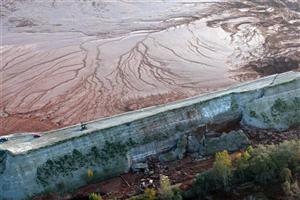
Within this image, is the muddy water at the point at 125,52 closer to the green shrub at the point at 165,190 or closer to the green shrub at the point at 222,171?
the green shrub at the point at 165,190

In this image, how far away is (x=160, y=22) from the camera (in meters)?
36.1

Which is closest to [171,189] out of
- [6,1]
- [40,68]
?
[40,68]

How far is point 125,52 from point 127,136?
34.4 ft

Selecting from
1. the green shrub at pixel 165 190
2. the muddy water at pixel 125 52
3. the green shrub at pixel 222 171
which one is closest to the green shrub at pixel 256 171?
the green shrub at pixel 222 171

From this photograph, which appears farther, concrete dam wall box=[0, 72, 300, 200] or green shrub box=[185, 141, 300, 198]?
concrete dam wall box=[0, 72, 300, 200]

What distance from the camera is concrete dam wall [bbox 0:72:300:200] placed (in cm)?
2066

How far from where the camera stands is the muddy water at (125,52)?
27.6 meters

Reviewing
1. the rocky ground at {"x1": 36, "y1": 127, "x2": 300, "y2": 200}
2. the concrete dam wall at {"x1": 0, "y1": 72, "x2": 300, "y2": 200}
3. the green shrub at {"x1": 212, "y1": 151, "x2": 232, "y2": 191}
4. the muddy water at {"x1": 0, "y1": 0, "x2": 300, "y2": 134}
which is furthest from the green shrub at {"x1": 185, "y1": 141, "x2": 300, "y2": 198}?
the muddy water at {"x1": 0, "y1": 0, "x2": 300, "y2": 134}

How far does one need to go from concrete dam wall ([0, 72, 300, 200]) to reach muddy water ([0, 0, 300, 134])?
3378 mm

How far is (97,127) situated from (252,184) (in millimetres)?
7086

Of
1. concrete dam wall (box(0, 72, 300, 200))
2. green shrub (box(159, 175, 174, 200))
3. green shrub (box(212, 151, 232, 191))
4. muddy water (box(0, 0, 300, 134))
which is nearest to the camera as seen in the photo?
green shrub (box(159, 175, 174, 200))

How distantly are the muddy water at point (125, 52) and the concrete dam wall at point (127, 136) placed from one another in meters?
3.38

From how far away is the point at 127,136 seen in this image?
22.6 metres

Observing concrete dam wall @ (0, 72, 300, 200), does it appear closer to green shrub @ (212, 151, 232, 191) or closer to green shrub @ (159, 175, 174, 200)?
green shrub @ (159, 175, 174, 200)
